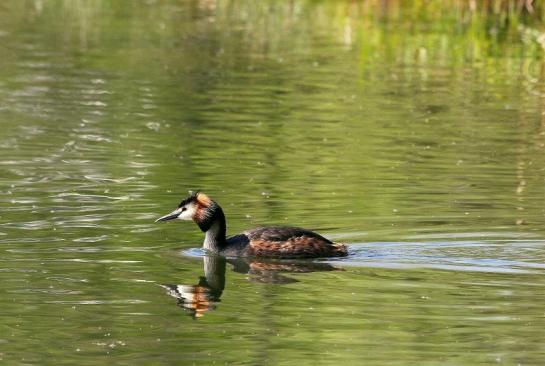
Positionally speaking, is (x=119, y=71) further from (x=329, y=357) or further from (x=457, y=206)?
(x=329, y=357)

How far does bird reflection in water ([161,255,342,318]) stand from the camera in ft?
35.9

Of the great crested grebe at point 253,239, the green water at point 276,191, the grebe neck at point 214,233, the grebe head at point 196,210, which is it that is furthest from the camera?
the grebe head at point 196,210

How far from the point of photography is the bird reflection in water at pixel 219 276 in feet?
35.9

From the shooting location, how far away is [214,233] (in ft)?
41.8

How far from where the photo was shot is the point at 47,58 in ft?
86.4

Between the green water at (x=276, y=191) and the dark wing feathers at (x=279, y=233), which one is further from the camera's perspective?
the dark wing feathers at (x=279, y=233)

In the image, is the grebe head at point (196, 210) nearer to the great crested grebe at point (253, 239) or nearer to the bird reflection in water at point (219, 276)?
the great crested grebe at point (253, 239)

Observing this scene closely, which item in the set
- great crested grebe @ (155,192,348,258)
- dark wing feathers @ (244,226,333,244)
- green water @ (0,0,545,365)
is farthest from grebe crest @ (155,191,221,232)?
dark wing feathers @ (244,226,333,244)

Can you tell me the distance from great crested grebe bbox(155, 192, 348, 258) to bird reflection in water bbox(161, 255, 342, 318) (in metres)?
0.07

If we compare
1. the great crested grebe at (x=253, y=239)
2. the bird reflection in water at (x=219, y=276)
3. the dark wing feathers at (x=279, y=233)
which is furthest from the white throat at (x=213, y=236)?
the dark wing feathers at (x=279, y=233)

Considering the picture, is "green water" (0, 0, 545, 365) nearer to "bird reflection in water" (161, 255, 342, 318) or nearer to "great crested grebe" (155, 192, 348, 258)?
"bird reflection in water" (161, 255, 342, 318)

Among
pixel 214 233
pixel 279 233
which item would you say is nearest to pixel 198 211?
pixel 214 233

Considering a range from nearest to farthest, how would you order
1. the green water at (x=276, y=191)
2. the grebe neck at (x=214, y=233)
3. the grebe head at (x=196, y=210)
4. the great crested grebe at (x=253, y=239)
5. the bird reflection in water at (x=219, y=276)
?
the green water at (x=276, y=191)
the bird reflection in water at (x=219, y=276)
the great crested grebe at (x=253, y=239)
the grebe neck at (x=214, y=233)
the grebe head at (x=196, y=210)

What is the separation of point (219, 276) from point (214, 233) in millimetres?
808
